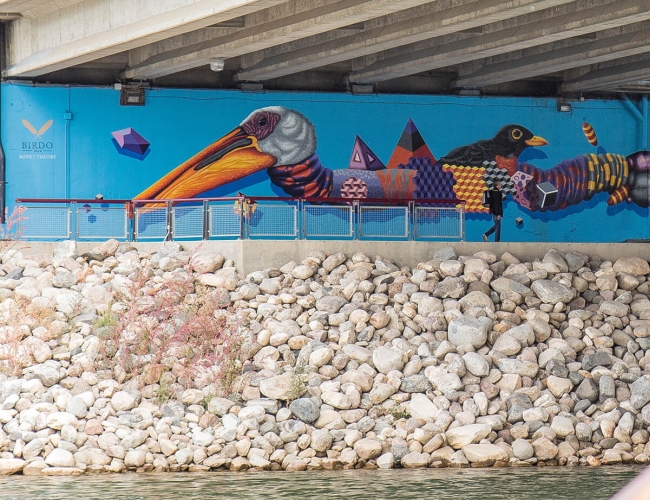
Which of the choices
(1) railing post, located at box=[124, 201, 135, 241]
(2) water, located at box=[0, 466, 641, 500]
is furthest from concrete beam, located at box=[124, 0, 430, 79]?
(2) water, located at box=[0, 466, 641, 500]

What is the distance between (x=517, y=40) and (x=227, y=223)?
704cm

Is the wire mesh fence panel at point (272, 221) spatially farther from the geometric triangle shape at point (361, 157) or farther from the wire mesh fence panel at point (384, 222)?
the geometric triangle shape at point (361, 157)

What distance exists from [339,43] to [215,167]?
6.39 metres

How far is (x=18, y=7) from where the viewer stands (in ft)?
76.5

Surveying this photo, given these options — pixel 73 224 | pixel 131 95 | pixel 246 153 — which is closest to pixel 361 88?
pixel 246 153

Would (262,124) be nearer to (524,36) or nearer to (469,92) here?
(469,92)

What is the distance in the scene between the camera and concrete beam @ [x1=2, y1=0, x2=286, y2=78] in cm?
1794

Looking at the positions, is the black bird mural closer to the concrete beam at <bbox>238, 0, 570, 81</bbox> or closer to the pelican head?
the pelican head

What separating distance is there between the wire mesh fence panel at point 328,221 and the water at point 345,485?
738cm

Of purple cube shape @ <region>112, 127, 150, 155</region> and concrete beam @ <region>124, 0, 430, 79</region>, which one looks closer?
concrete beam @ <region>124, 0, 430, 79</region>

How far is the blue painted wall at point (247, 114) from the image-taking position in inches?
1021

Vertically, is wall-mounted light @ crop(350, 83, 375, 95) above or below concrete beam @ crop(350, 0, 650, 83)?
below

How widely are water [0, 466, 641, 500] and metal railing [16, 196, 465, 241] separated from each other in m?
7.34

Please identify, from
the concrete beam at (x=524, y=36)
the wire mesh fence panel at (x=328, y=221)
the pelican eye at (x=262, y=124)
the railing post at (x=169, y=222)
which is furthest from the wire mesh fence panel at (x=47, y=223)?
the concrete beam at (x=524, y=36)
